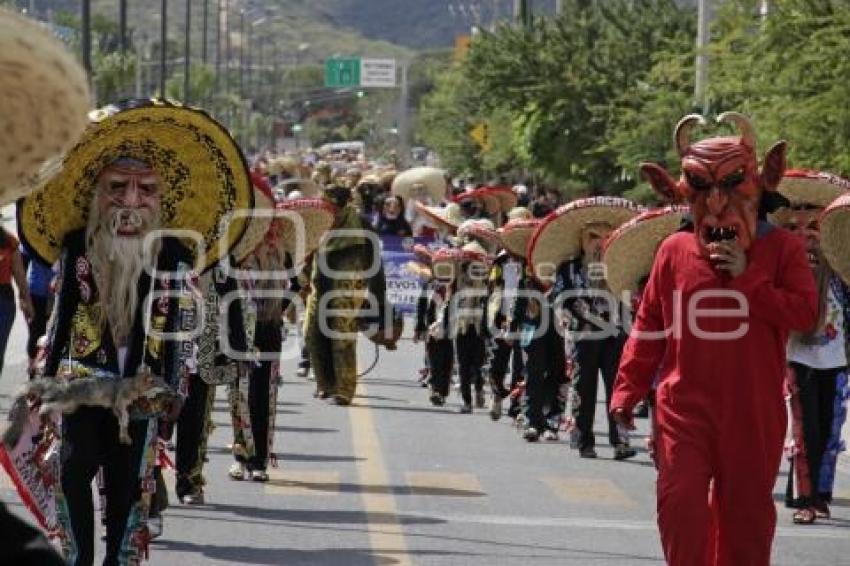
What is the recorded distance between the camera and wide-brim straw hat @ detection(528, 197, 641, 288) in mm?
15969

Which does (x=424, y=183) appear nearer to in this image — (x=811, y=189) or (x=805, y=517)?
(x=805, y=517)

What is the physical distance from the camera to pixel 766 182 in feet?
29.0

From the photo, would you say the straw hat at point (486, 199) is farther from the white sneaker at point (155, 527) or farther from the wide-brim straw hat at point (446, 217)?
the white sneaker at point (155, 527)

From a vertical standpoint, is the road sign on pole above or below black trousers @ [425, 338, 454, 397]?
above

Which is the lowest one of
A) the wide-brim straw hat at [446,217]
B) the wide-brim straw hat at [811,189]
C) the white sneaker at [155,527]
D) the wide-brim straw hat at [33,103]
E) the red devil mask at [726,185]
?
the white sneaker at [155,527]

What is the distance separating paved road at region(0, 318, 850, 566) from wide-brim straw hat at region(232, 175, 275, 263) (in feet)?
4.61

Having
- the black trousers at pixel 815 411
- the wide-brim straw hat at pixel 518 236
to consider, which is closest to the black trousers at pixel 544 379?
the wide-brim straw hat at pixel 518 236

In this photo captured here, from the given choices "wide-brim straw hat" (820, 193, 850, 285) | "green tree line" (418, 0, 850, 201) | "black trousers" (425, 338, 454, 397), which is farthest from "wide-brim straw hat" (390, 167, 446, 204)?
"wide-brim straw hat" (820, 193, 850, 285)

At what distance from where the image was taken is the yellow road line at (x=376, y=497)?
1131 cm

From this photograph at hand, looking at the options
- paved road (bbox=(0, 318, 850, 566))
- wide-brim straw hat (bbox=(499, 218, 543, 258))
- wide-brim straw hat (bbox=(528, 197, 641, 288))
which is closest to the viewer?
paved road (bbox=(0, 318, 850, 566))

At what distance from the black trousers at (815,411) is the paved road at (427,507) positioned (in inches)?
11.6

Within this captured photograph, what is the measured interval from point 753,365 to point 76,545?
252cm

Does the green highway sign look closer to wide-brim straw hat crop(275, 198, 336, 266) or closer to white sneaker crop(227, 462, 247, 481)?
wide-brim straw hat crop(275, 198, 336, 266)

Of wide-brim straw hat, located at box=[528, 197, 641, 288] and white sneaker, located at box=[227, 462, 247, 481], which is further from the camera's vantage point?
wide-brim straw hat, located at box=[528, 197, 641, 288]
